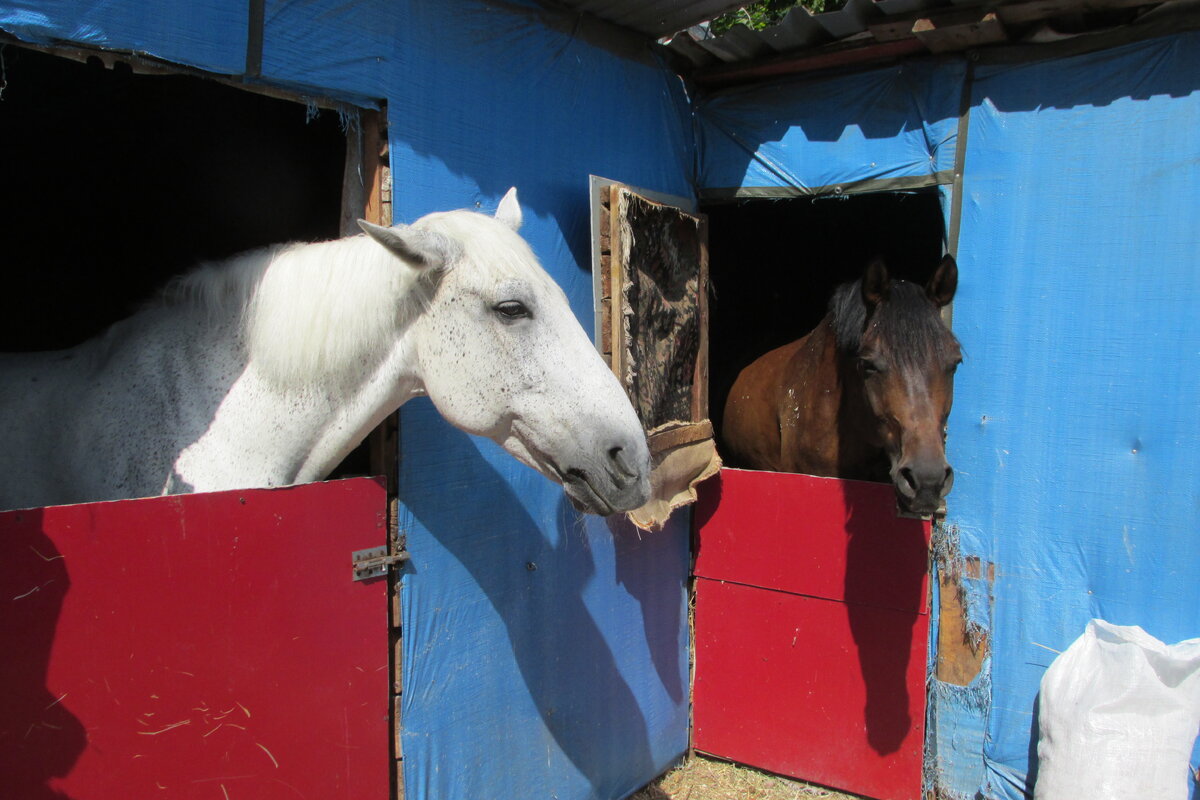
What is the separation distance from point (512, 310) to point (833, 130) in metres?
2.42

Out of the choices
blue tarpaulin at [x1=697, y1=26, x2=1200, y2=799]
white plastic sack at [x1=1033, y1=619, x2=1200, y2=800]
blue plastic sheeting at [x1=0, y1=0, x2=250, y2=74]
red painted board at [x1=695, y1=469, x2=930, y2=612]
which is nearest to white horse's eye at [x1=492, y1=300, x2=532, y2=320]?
blue plastic sheeting at [x1=0, y1=0, x2=250, y2=74]

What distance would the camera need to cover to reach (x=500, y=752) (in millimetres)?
2838

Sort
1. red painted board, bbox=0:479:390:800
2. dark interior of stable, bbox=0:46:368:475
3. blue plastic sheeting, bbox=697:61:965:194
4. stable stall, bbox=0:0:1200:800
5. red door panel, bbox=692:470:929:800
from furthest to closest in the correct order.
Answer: red door panel, bbox=692:470:929:800
blue plastic sheeting, bbox=697:61:965:194
dark interior of stable, bbox=0:46:368:475
stable stall, bbox=0:0:1200:800
red painted board, bbox=0:479:390:800

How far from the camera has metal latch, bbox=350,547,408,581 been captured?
7.35 ft

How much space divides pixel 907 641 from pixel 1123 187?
222 cm

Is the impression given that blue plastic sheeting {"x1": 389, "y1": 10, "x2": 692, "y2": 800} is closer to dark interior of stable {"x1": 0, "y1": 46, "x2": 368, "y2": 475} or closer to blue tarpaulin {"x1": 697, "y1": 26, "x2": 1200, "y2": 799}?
dark interior of stable {"x1": 0, "y1": 46, "x2": 368, "y2": 475}

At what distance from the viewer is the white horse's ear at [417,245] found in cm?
177

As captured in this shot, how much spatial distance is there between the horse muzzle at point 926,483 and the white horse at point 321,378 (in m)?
1.24

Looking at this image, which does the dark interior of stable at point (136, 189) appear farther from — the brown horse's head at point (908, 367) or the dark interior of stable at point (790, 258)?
the dark interior of stable at point (790, 258)

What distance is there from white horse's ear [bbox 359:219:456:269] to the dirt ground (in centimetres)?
305

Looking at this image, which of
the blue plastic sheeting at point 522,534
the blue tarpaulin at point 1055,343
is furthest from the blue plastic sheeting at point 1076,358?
the blue plastic sheeting at point 522,534

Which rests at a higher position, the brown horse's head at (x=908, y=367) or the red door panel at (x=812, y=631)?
the brown horse's head at (x=908, y=367)

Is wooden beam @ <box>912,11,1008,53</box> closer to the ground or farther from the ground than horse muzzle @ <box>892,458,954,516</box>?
farther from the ground

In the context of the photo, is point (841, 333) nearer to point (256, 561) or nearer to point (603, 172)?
point (603, 172)
